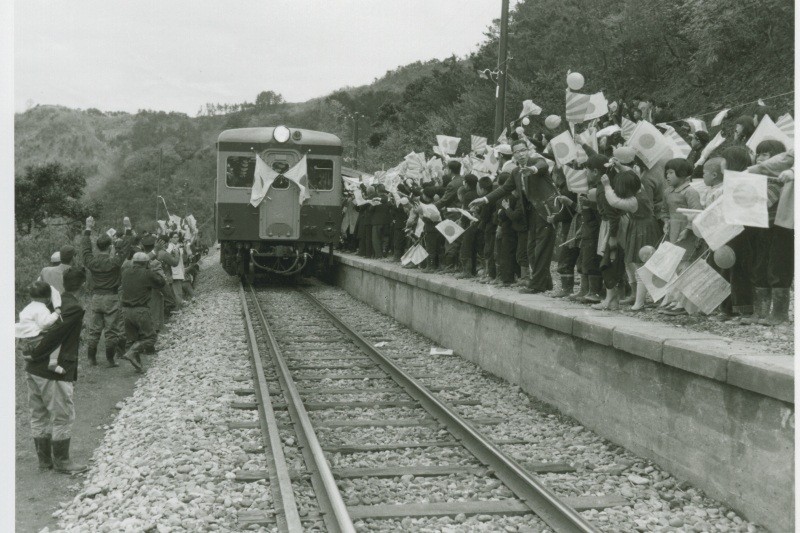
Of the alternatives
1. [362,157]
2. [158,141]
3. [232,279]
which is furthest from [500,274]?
[158,141]

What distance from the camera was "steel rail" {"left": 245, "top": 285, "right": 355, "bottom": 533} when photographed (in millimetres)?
4734

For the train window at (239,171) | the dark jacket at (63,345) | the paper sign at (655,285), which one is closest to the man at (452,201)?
the paper sign at (655,285)

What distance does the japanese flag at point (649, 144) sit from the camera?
24.6 ft

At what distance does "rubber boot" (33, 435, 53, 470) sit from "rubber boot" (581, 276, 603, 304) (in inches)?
198

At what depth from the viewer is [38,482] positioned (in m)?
6.50

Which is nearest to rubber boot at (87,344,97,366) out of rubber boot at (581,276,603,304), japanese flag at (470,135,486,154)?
rubber boot at (581,276,603,304)

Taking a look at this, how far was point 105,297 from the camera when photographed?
34.3ft

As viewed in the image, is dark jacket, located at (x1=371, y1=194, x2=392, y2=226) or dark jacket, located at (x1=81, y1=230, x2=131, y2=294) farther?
dark jacket, located at (x1=371, y1=194, x2=392, y2=226)

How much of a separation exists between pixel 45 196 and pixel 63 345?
12199mm

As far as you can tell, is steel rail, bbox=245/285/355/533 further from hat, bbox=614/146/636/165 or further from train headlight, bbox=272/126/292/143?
train headlight, bbox=272/126/292/143

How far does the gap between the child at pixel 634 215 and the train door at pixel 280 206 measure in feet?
36.3

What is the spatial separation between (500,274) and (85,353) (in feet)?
18.8

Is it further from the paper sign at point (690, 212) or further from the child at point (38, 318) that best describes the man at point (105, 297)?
the paper sign at point (690, 212)

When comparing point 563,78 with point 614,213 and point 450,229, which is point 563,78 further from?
point 614,213
